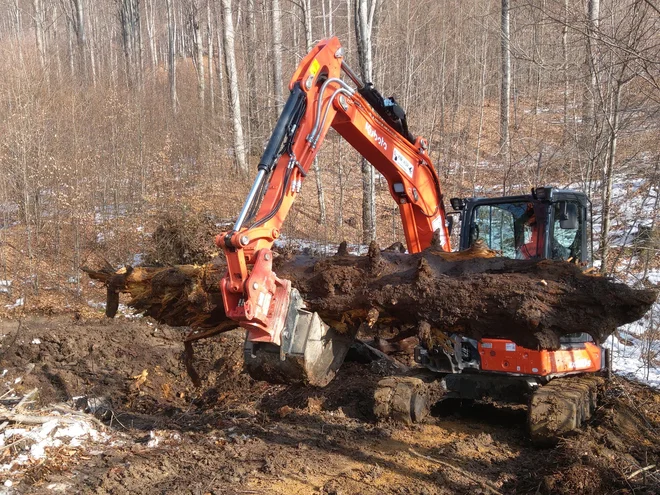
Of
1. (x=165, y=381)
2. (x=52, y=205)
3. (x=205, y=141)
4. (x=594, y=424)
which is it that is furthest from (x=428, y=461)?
(x=205, y=141)

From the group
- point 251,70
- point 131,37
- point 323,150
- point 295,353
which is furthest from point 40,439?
point 131,37

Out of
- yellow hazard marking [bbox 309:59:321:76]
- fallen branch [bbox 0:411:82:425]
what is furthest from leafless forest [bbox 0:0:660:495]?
yellow hazard marking [bbox 309:59:321:76]

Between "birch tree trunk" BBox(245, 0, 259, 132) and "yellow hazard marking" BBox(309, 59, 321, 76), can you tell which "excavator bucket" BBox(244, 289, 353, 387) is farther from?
"birch tree trunk" BBox(245, 0, 259, 132)

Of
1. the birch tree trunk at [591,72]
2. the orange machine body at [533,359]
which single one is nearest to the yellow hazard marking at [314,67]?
the orange machine body at [533,359]

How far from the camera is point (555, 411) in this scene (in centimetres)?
535

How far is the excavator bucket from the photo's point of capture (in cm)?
417

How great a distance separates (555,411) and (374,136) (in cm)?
311

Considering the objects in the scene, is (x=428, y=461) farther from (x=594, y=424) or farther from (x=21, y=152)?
(x=21, y=152)

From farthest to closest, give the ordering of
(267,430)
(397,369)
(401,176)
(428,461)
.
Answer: (397,369), (401,176), (267,430), (428,461)

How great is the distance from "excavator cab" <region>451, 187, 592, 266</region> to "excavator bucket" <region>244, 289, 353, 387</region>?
97.8 inches

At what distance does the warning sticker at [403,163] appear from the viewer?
6098mm

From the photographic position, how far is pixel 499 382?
6.18 m

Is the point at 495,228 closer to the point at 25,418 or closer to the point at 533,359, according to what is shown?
the point at 533,359

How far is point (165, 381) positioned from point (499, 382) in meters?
4.73
